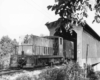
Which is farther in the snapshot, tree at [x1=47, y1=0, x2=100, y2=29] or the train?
the train

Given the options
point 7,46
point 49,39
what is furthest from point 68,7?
point 7,46

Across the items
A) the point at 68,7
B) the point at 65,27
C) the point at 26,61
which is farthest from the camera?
the point at 26,61

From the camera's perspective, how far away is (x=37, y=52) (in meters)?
12.9

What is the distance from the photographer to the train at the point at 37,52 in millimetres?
11547

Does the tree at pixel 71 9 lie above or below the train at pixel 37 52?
above

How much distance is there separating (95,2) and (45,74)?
195 inches

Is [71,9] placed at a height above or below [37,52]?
above

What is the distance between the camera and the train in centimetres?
1155

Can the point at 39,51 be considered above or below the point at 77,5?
below

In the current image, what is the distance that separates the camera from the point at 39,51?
1278 centimetres

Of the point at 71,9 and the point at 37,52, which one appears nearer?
the point at 71,9

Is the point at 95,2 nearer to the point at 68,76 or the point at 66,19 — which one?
the point at 66,19

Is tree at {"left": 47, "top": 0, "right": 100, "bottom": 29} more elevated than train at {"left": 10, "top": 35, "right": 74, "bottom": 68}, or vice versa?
tree at {"left": 47, "top": 0, "right": 100, "bottom": 29}

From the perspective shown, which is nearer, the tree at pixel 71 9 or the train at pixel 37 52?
the tree at pixel 71 9
